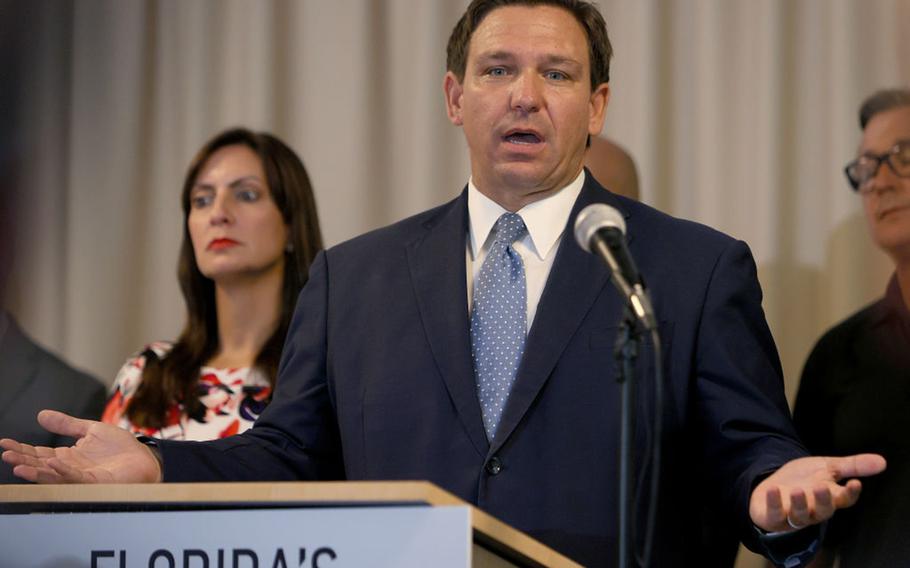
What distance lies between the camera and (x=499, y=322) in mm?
2398

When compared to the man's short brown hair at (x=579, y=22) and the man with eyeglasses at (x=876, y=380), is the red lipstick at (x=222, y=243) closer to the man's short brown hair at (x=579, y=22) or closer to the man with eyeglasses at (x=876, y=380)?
the man's short brown hair at (x=579, y=22)

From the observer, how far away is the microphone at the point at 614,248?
164cm

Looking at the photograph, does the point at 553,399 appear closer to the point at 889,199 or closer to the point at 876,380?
the point at 876,380

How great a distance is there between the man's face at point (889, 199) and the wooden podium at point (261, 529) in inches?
78.0

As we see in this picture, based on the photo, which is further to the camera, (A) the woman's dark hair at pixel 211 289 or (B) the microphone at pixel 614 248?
(A) the woman's dark hair at pixel 211 289

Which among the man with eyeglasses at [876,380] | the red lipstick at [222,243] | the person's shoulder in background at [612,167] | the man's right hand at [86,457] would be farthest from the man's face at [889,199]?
the man's right hand at [86,457]

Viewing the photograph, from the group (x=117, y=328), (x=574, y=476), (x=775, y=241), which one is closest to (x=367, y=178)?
(x=117, y=328)

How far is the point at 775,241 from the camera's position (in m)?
3.84

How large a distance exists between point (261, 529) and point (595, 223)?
57 cm

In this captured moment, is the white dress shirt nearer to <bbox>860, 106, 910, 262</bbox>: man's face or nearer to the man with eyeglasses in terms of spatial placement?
the man with eyeglasses

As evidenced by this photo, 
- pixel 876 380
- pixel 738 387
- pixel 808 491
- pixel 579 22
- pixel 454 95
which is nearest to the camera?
pixel 808 491

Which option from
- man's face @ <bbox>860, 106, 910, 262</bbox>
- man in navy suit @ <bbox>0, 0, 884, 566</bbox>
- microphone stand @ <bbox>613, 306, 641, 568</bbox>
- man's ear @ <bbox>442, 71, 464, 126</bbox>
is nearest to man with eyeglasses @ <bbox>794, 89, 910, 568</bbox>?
man's face @ <bbox>860, 106, 910, 262</bbox>

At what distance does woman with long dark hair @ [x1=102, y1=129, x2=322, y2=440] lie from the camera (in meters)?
3.50

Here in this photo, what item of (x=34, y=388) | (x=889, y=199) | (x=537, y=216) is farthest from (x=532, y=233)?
(x=34, y=388)
